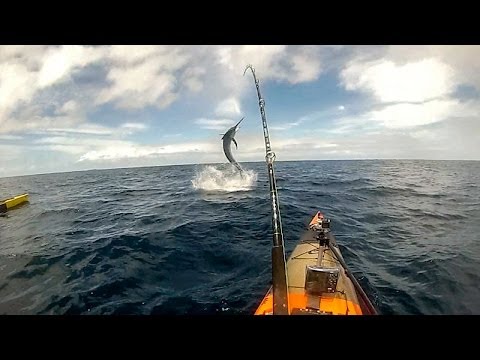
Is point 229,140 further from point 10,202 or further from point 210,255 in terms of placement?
point 10,202

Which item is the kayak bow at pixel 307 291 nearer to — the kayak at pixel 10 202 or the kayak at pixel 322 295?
the kayak at pixel 322 295

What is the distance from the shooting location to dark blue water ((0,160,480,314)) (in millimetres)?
4643

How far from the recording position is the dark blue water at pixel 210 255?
4643 mm

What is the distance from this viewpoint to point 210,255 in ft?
20.9

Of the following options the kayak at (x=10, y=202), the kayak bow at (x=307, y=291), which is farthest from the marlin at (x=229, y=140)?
the kayak at (x=10, y=202)

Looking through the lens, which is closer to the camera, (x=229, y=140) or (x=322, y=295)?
(x=322, y=295)

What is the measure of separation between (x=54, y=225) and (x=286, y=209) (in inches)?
333

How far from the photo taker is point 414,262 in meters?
6.05

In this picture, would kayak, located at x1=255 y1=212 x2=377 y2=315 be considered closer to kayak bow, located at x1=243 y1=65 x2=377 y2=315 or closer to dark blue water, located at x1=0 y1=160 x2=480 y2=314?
kayak bow, located at x1=243 y1=65 x2=377 y2=315

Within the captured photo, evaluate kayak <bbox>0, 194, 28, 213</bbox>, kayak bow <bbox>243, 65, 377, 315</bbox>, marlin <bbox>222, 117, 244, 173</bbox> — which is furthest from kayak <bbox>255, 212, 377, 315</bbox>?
kayak <bbox>0, 194, 28, 213</bbox>

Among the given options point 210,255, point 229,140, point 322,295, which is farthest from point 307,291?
point 229,140
